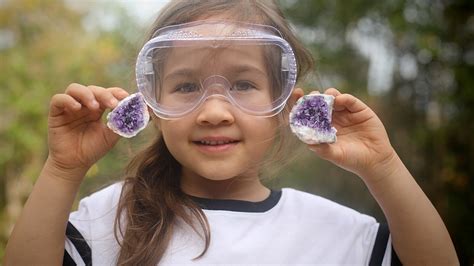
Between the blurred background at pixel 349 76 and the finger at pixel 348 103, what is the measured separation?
2.89m

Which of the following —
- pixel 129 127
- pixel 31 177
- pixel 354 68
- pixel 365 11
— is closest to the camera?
pixel 129 127

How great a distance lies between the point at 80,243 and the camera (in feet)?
6.20

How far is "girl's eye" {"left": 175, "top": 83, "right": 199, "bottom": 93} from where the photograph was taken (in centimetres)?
180

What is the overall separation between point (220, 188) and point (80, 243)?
53 centimetres

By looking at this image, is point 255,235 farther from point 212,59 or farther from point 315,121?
point 212,59

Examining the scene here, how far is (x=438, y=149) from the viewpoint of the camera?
5.89 meters

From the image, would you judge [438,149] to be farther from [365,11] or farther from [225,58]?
[225,58]

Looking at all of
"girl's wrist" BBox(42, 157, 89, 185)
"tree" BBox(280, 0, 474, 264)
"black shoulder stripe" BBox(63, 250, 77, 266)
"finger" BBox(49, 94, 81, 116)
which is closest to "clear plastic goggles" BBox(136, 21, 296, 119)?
"finger" BBox(49, 94, 81, 116)

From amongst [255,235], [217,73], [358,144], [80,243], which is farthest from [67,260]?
[358,144]

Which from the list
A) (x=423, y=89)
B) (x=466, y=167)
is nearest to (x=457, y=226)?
(x=466, y=167)

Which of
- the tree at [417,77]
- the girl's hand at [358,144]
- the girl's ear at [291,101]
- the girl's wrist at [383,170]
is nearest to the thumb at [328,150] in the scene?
the girl's hand at [358,144]

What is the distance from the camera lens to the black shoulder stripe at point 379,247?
1.94 m

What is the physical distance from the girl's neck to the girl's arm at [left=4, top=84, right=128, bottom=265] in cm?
39

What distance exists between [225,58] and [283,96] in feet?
0.76
